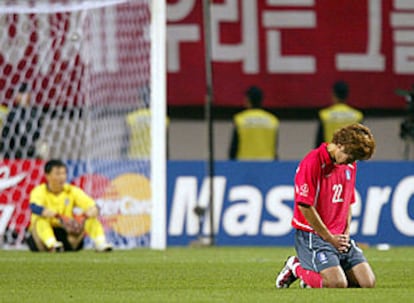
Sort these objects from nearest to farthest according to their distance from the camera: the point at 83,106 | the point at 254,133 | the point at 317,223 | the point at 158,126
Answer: the point at 317,223, the point at 158,126, the point at 83,106, the point at 254,133

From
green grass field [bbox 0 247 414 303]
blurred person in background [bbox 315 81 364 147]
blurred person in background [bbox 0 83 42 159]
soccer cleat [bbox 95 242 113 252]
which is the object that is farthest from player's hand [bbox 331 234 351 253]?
blurred person in background [bbox 315 81 364 147]

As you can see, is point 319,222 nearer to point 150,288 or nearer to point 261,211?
point 150,288

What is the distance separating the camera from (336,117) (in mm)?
17875

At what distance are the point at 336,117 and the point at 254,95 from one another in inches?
42.4

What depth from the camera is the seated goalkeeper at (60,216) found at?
14511mm

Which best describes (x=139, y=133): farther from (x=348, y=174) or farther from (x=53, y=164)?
(x=348, y=174)

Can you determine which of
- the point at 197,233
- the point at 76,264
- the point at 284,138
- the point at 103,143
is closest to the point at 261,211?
the point at 197,233

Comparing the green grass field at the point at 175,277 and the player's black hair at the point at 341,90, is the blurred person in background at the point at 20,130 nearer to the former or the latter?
the green grass field at the point at 175,277

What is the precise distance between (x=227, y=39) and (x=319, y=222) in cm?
977

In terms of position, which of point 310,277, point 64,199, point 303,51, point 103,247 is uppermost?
point 303,51

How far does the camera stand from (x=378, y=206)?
1656cm

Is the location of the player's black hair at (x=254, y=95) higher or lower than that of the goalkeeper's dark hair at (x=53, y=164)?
higher

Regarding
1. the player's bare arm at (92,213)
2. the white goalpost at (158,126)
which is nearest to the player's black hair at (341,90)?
the white goalpost at (158,126)

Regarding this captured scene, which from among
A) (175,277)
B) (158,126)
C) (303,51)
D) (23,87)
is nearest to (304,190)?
(175,277)
